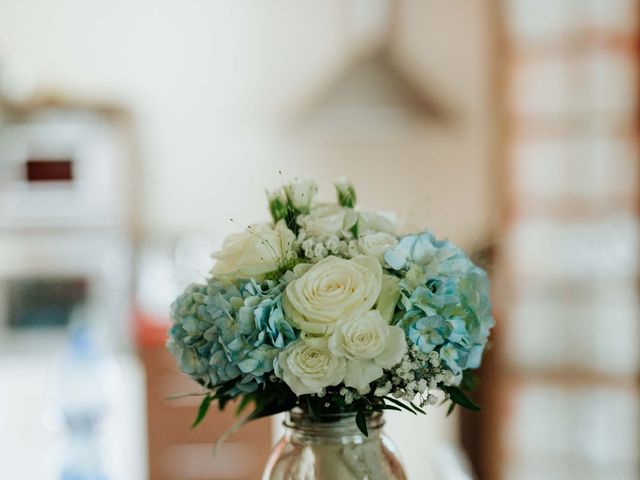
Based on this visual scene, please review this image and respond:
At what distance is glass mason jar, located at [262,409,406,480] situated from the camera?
0.82 meters

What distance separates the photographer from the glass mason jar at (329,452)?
32.3 inches

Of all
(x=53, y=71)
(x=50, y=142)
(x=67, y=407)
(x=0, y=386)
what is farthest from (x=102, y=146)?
(x=67, y=407)

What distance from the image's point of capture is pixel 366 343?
2.40ft

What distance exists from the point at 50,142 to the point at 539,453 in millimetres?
2360

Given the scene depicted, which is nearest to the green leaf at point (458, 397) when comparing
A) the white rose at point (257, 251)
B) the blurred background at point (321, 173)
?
the white rose at point (257, 251)

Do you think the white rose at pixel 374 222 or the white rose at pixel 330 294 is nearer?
the white rose at pixel 330 294

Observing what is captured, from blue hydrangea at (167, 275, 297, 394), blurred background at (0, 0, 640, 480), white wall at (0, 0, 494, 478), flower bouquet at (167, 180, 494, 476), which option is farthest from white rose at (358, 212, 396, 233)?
white wall at (0, 0, 494, 478)

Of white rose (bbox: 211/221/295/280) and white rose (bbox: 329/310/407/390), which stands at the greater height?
white rose (bbox: 211/221/295/280)

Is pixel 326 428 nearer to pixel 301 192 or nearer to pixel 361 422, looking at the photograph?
pixel 361 422

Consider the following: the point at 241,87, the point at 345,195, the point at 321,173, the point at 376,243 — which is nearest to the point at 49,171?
the point at 241,87

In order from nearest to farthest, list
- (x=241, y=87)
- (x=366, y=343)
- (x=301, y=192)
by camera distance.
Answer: (x=366, y=343), (x=301, y=192), (x=241, y=87)

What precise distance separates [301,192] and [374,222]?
82 mm

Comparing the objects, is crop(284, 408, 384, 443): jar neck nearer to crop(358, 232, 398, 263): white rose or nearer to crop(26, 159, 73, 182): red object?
crop(358, 232, 398, 263): white rose

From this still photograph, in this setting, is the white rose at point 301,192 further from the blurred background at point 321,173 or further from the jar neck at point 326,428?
the blurred background at point 321,173
